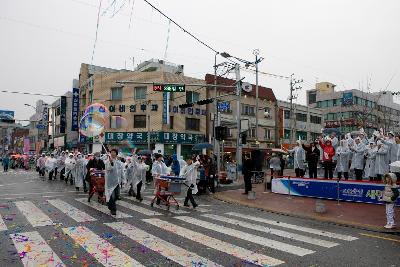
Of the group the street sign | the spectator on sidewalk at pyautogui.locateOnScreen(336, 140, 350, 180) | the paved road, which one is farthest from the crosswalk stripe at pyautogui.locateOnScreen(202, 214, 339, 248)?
the street sign

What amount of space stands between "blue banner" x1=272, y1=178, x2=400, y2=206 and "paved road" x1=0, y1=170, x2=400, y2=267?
3993 mm

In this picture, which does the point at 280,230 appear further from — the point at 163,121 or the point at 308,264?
the point at 163,121

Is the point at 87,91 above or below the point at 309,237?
above

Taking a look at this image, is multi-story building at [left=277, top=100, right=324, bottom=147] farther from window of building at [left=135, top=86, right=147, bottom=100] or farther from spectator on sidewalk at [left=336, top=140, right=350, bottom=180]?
spectator on sidewalk at [left=336, top=140, right=350, bottom=180]

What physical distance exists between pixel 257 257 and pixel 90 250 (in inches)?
122

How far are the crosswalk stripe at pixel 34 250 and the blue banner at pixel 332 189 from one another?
36.4ft

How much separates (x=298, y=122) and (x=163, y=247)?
5175cm

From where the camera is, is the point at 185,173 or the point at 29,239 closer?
the point at 29,239

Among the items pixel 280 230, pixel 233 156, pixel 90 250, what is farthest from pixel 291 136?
pixel 90 250

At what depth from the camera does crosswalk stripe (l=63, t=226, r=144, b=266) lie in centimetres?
624

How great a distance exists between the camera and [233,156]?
1839 inches

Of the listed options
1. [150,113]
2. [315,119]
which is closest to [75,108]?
[150,113]

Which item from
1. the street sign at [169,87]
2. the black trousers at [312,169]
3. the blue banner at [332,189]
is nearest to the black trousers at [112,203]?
the blue banner at [332,189]

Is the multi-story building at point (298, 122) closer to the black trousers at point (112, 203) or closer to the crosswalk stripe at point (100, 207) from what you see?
the crosswalk stripe at point (100, 207)
